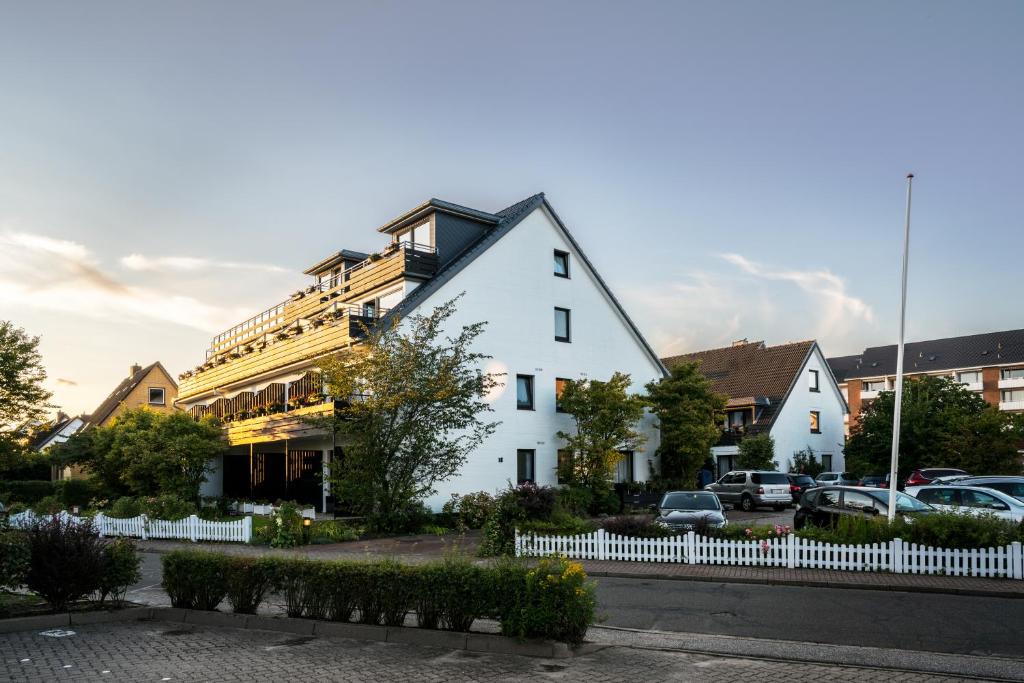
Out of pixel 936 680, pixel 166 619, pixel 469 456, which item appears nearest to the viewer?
pixel 936 680

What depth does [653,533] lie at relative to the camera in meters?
18.0

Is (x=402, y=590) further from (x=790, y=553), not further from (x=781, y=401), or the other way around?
(x=781, y=401)

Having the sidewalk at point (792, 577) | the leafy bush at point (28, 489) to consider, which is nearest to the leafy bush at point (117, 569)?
the sidewalk at point (792, 577)

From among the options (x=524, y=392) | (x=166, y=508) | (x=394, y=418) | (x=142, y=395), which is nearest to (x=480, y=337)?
(x=524, y=392)

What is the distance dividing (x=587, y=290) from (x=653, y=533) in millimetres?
18778

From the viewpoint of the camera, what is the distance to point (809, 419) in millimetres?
47062

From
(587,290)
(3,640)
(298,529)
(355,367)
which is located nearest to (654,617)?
(3,640)

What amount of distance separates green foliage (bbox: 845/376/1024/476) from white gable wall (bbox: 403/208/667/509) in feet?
54.7

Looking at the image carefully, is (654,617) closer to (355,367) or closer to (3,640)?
(3,640)

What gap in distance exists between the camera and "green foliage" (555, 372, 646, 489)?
31.8 m

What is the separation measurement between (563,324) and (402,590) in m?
24.8

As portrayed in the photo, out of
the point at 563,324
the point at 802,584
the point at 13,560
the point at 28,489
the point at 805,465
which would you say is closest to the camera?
the point at 13,560

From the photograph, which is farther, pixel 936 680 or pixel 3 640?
pixel 3 640

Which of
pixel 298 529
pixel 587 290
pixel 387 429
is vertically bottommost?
pixel 298 529
